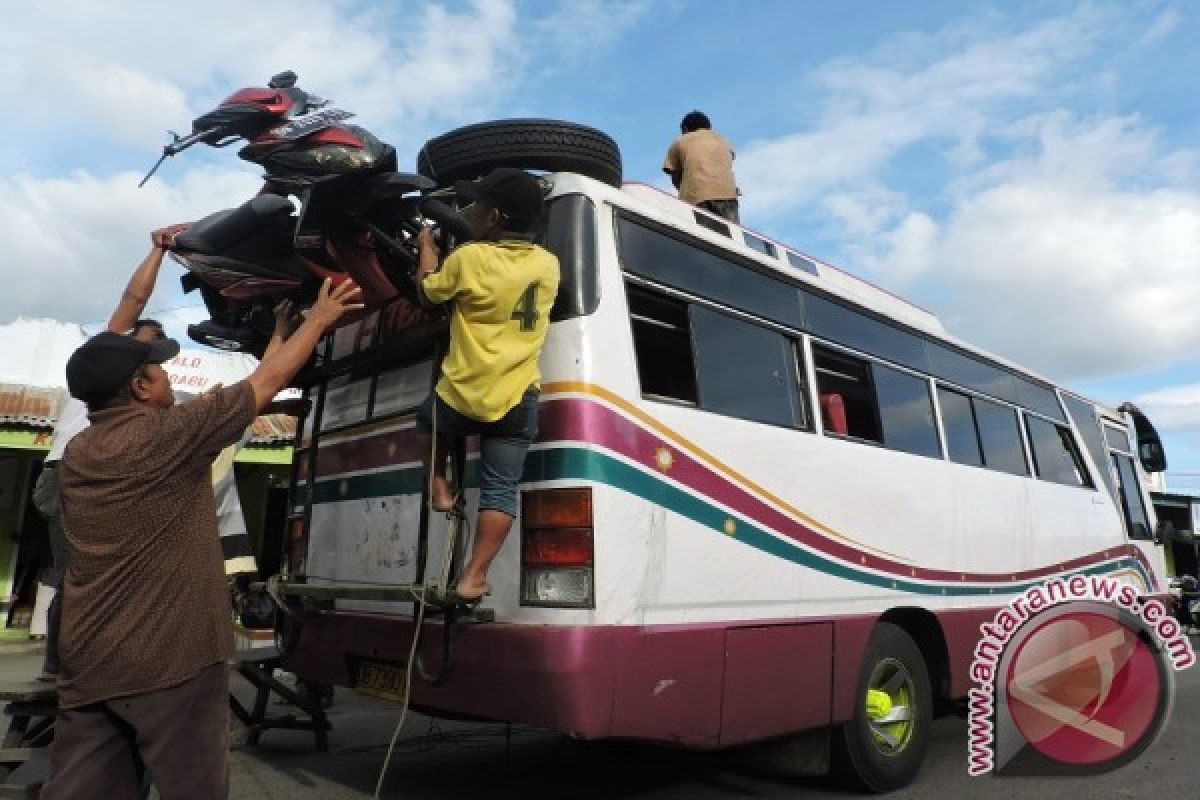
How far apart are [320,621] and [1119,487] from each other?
291 inches

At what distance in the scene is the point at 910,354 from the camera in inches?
221

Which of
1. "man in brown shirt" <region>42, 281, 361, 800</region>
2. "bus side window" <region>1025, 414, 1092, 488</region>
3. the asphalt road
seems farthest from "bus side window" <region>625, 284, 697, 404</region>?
"bus side window" <region>1025, 414, 1092, 488</region>

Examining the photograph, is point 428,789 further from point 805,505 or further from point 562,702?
point 805,505

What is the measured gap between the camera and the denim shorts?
3311 millimetres

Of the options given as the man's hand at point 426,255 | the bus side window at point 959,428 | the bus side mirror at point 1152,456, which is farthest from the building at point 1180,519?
the man's hand at point 426,255

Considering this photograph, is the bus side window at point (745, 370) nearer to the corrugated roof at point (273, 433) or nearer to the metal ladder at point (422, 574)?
the metal ladder at point (422, 574)

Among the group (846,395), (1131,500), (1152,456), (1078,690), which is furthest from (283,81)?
(1152,456)

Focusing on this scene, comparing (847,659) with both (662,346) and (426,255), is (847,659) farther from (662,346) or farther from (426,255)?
(426,255)

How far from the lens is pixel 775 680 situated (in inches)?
155

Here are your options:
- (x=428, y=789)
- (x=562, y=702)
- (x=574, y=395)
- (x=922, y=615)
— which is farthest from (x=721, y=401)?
(x=428, y=789)

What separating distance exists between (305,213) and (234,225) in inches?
19.4

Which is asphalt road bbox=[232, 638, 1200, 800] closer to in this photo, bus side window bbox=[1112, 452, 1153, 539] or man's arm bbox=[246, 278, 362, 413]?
bus side window bbox=[1112, 452, 1153, 539]

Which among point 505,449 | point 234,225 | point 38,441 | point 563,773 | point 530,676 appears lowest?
point 563,773

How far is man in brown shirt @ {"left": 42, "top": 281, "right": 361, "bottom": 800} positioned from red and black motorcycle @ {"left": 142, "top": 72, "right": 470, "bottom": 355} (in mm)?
1203
